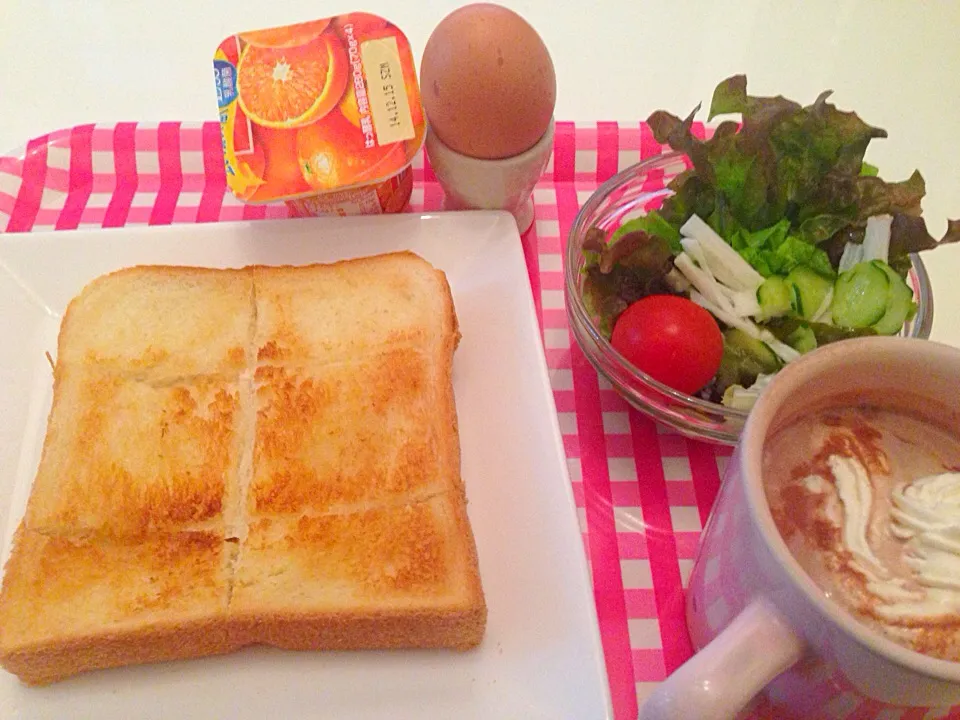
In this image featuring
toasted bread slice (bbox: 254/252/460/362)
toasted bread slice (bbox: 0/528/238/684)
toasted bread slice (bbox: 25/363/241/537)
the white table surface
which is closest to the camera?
toasted bread slice (bbox: 0/528/238/684)

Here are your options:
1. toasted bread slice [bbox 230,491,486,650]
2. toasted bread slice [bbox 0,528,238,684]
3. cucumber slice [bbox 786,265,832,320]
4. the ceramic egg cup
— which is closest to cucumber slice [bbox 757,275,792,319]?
cucumber slice [bbox 786,265,832,320]

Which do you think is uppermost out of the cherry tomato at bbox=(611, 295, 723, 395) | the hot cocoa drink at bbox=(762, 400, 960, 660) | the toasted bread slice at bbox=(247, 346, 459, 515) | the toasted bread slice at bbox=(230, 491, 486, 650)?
the hot cocoa drink at bbox=(762, 400, 960, 660)

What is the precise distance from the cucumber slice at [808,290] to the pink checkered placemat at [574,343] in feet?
0.99

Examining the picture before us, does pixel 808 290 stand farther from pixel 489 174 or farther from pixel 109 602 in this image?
pixel 109 602

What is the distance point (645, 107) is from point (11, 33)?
192 cm

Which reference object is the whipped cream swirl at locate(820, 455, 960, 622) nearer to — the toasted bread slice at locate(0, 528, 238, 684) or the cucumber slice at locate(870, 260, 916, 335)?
the cucumber slice at locate(870, 260, 916, 335)

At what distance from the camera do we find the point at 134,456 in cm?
123

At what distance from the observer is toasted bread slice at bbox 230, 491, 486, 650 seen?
1.09 metres

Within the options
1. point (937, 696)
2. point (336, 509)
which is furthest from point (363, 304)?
point (937, 696)

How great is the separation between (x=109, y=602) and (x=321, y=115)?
958 mm

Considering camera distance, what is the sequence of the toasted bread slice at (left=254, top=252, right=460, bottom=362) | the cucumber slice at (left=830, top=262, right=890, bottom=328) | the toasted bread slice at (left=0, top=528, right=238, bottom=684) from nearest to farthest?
the toasted bread slice at (left=0, top=528, right=238, bottom=684) → the cucumber slice at (left=830, top=262, right=890, bottom=328) → the toasted bread slice at (left=254, top=252, right=460, bottom=362)

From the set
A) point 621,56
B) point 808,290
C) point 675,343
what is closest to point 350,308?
point 675,343

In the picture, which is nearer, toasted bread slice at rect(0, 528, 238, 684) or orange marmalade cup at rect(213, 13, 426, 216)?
toasted bread slice at rect(0, 528, 238, 684)

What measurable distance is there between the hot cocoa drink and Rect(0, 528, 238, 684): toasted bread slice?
80cm
